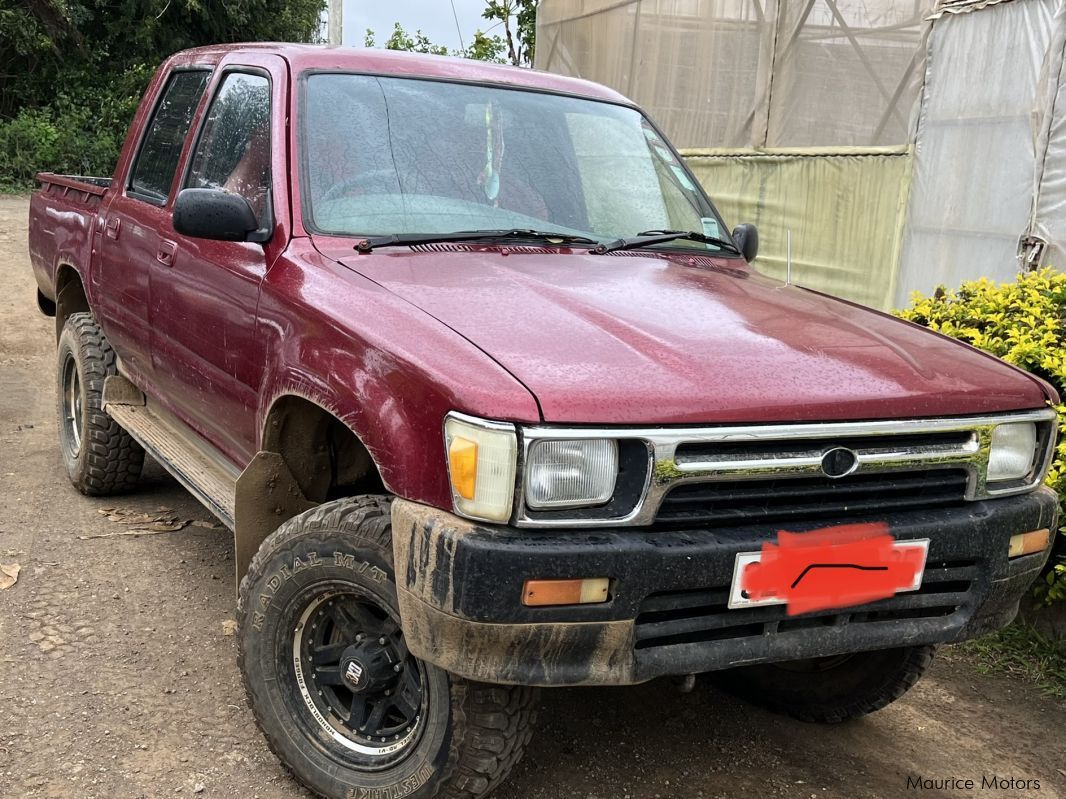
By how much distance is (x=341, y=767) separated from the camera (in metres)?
2.65

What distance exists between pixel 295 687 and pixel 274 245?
1.26m

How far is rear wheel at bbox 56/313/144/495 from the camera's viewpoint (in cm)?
477

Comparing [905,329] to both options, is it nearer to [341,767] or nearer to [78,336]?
[341,767]

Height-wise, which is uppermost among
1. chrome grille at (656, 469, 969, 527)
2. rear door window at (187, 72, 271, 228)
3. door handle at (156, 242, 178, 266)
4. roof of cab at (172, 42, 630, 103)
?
roof of cab at (172, 42, 630, 103)

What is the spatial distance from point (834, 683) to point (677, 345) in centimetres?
143

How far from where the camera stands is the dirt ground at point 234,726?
2.88m

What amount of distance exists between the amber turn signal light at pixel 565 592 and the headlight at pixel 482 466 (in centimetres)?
15

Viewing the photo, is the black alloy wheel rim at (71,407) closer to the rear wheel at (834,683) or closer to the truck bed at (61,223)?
the truck bed at (61,223)

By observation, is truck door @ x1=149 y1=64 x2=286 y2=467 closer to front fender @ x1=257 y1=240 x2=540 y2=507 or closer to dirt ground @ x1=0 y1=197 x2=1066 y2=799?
front fender @ x1=257 y1=240 x2=540 y2=507

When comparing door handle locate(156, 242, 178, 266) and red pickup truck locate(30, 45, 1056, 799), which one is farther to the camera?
door handle locate(156, 242, 178, 266)

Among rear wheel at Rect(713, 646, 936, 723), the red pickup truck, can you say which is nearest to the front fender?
the red pickup truck

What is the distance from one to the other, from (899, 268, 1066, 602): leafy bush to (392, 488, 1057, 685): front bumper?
1.54m

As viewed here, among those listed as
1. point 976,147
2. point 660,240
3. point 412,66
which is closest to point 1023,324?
point 660,240

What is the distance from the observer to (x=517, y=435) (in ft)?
6.94
